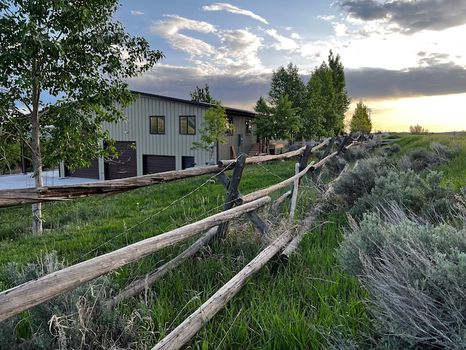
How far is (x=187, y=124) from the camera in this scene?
2834 cm

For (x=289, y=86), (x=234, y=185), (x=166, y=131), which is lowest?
(x=234, y=185)

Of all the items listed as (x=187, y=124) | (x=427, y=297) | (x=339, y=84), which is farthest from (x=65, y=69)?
(x=339, y=84)

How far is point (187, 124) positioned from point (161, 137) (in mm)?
2525

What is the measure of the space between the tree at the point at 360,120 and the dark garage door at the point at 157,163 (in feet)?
131

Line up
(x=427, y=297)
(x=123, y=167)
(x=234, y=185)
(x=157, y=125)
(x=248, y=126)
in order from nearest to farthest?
(x=427, y=297) < (x=234, y=185) < (x=157, y=125) < (x=123, y=167) < (x=248, y=126)

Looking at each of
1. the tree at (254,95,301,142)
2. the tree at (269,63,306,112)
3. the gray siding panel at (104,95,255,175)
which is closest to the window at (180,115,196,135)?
the gray siding panel at (104,95,255,175)

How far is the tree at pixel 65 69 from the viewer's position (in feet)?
28.3

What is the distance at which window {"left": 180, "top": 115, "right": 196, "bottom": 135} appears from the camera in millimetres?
28062

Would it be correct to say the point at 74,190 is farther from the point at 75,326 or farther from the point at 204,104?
the point at 204,104

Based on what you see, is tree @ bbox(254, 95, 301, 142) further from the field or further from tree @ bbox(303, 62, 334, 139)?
the field

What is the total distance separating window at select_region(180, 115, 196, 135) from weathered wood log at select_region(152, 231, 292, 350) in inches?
976

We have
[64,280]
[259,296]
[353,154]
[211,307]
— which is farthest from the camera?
[353,154]

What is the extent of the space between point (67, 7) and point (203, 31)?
1445 cm

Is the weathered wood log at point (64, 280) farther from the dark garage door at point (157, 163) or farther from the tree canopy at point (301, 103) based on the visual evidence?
the tree canopy at point (301, 103)
